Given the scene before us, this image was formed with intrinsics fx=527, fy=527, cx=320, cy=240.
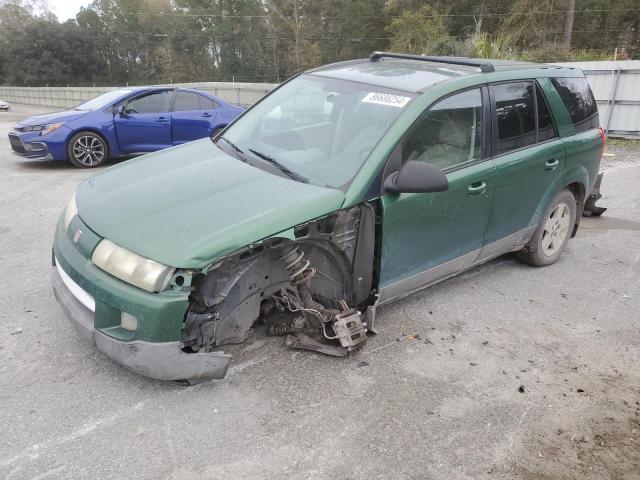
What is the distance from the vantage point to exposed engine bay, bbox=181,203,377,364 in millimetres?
2861

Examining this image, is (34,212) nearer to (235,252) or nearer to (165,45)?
(235,252)

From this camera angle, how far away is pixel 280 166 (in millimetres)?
3408

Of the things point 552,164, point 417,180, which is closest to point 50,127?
point 417,180

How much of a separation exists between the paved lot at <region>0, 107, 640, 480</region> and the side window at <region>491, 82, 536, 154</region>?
1.26 m

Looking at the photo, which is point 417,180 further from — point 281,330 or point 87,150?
point 87,150

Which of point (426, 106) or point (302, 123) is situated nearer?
point (426, 106)

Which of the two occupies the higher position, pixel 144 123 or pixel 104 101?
pixel 104 101

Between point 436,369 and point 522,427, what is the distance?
2.05 feet

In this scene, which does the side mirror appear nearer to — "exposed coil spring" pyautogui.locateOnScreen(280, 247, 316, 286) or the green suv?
the green suv

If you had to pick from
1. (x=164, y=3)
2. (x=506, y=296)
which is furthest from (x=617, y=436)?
(x=164, y=3)

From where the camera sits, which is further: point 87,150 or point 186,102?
point 186,102

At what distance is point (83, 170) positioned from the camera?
877 centimetres

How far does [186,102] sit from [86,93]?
23.5m

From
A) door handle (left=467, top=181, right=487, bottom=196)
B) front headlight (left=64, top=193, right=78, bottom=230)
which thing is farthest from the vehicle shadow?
door handle (left=467, top=181, right=487, bottom=196)
